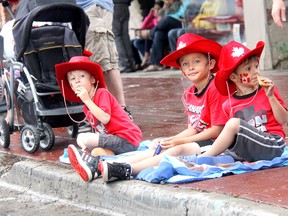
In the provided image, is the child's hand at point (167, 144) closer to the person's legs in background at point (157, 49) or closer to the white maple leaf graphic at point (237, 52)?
the white maple leaf graphic at point (237, 52)

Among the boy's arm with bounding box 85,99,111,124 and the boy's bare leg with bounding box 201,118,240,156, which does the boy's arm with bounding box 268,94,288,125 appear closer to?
the boy's bare leg with bounding box 201,118,240,156

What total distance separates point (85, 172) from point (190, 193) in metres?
0.97

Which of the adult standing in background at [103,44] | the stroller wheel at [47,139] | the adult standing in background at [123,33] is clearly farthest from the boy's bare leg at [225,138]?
the adult standing in background at [123,33]

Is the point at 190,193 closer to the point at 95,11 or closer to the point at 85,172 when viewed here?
the point at 85,172

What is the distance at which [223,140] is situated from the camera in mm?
5902

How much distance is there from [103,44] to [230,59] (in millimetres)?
2827

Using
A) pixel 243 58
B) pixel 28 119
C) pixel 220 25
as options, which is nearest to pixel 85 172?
pixel 243 58

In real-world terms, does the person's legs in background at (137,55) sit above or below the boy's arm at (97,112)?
below

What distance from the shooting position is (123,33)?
15.4 m

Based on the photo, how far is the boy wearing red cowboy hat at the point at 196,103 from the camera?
619 cm

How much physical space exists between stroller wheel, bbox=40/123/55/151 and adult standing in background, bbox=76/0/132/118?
3.64 feet

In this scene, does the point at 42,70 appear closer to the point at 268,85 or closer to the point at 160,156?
the point at 160,156

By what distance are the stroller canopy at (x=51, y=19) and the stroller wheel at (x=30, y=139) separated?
0.67 metres

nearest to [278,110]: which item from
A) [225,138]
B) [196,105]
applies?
[225,138]
